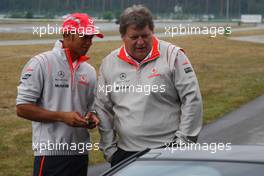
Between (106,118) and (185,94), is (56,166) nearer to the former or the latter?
(106,118)

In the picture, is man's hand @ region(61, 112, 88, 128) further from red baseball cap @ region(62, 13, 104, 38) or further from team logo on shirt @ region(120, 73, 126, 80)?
red baseball cap @ region(62, 13, 104, 38)

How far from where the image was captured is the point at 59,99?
5.17 meters

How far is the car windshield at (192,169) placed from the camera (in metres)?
4.07

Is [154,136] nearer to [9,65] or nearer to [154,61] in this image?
[154,61]

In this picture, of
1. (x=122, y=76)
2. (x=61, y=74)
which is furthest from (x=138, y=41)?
(x=61, y=74)

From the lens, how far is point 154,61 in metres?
5.14

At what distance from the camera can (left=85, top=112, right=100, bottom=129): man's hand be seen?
5121 mm

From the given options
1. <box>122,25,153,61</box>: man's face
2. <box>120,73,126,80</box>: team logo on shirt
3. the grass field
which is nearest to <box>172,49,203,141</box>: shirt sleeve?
<box>122,25,153,61</box>: man's face

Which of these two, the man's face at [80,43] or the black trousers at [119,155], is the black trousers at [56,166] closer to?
the black trousers at [119,155]

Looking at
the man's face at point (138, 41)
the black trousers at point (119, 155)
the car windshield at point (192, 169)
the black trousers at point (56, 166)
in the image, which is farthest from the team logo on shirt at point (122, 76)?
the car windshield at point (192, 169)

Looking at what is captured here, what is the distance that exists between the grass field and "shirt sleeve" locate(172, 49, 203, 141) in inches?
189

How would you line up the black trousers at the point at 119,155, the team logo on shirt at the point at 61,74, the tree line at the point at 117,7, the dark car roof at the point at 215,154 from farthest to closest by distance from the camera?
the tree line at the point at 117,7
the black trousers at the point at 119,155
the team logo on shirt at the point at 61,74
the dark car roof at the point at 215,154

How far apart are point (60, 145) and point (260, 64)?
2443 cm

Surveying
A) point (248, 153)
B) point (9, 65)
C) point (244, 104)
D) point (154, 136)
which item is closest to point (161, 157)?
point (248, 153)
